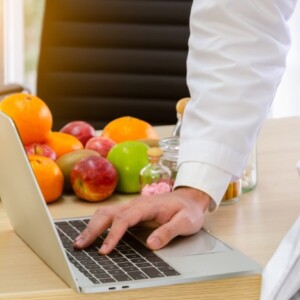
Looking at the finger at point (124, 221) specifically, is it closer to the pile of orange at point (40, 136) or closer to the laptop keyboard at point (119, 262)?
the laptop keyboard at point (119, 262)

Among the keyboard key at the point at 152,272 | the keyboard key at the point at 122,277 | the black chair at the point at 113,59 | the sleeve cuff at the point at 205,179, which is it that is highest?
the sleeve cuff at the point at 205,179

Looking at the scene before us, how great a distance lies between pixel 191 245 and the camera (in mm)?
1378

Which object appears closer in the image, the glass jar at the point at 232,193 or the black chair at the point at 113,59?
the glass jar at the point at 232,193

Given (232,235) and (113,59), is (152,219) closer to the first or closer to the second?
(232,235)

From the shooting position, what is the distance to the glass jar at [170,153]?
1.64 meters

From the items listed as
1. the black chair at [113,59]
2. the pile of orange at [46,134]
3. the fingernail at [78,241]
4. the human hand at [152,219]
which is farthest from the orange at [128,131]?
the black chair at [113,59]

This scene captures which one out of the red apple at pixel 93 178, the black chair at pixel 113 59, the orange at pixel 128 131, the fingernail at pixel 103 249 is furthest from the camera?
the black chair at pixel 113 59

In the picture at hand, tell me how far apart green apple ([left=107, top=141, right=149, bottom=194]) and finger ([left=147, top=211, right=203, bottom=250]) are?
0.25m

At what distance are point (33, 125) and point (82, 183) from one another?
16 centimetres

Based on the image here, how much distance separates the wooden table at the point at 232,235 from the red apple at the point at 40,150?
0.09 metres

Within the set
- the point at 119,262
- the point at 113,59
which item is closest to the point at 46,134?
the point at 119,262

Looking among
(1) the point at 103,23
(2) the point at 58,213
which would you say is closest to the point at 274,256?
(2) the point at 58,213

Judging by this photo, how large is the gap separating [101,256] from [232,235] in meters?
0.23

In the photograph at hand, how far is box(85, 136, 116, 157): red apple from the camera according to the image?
69.6 inches
